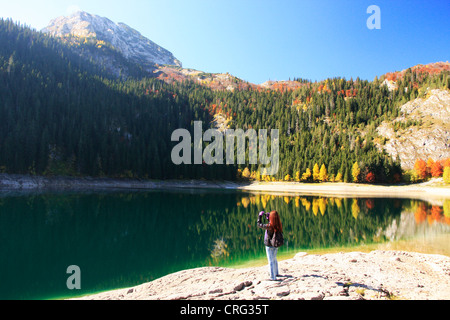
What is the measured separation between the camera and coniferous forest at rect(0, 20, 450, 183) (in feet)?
256

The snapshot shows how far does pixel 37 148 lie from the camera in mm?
70188

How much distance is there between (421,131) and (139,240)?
12023 centimetres

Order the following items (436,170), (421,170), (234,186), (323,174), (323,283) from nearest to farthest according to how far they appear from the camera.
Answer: (323,283) → (436,170) → (421,170) → (323,174) → (234,186)

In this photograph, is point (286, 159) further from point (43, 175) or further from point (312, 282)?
point (312, 282)

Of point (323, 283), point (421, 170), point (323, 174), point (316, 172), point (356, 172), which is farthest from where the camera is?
point (316, 172)

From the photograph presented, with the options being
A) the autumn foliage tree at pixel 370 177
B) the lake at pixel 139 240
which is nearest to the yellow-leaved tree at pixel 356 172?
the autumn foliage tree at pixel 370 177

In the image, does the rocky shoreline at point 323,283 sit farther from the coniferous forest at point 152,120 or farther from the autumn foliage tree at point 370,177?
the autumn foliage tree at point 370,177

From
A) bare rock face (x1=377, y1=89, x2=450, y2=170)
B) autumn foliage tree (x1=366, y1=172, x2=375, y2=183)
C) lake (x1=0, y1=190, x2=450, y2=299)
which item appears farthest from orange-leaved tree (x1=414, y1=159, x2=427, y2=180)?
lake (x1=0, y1=190, x2=450, y2=299)

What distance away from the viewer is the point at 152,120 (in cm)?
11644

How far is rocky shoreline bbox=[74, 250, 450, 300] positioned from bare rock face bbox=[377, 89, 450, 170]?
327 feet

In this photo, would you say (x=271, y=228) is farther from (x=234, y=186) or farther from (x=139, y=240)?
(x=234, y=186)

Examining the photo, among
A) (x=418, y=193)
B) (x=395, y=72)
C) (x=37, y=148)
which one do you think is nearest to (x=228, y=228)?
(x=37, y=148)

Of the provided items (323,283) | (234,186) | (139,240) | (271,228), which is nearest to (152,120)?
(234,186)
